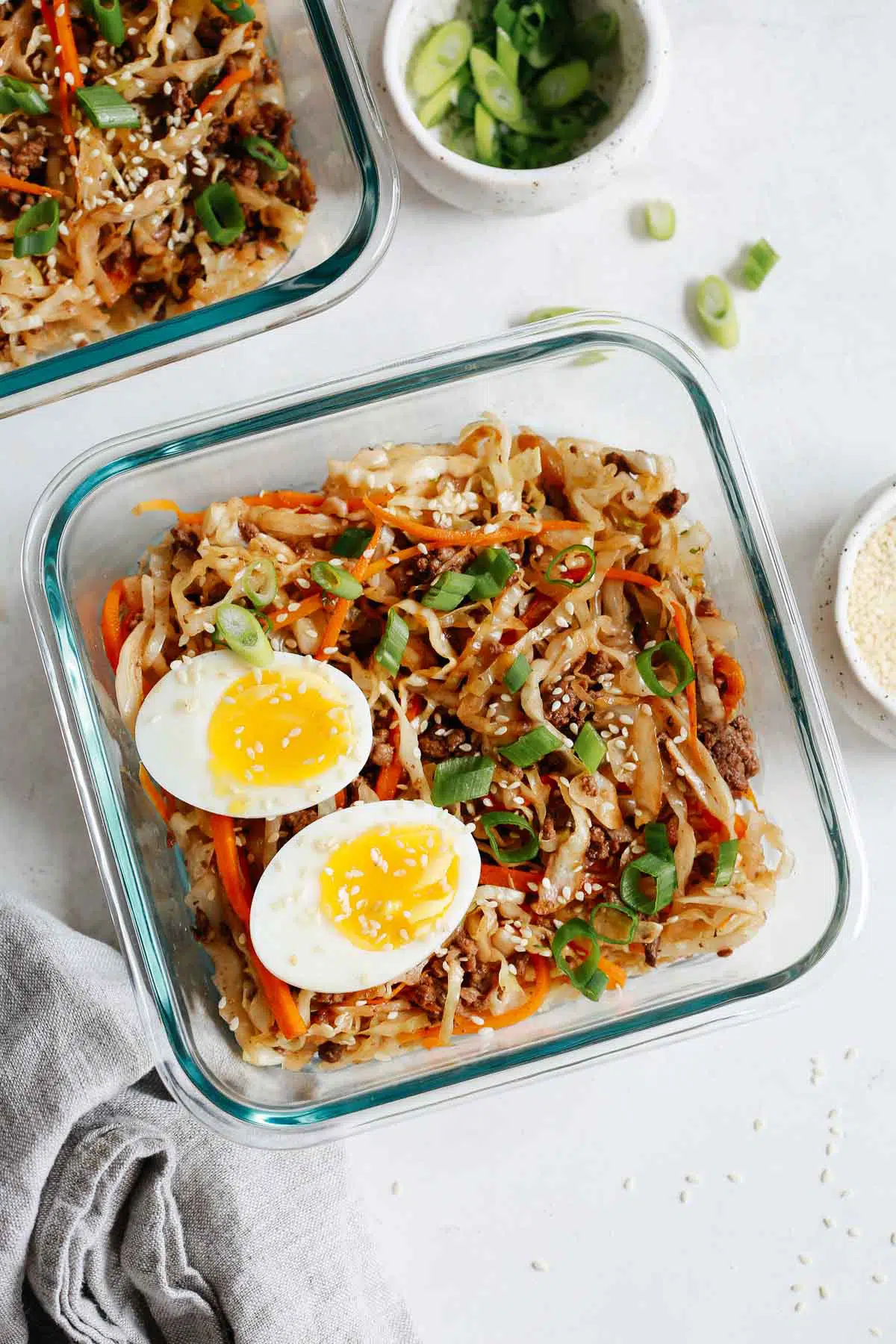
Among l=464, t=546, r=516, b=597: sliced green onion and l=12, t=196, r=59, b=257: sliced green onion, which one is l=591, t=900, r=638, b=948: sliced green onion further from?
l=12, t=196, r=59, b=257: sliced green onion

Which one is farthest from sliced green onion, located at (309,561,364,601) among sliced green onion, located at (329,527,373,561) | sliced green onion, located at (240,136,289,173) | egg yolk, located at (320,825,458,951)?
sliced green onion, located at (240,136,289,173)

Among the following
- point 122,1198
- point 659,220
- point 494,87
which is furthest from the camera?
point 659,220

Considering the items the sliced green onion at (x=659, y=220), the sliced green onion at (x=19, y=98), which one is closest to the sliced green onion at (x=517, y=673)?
the sliced green onion at (x=659, y=220)

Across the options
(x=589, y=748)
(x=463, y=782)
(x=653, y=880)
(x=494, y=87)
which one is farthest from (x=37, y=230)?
(x=653, y=880)

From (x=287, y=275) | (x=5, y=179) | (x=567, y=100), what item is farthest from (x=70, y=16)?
(x=567, y=100)

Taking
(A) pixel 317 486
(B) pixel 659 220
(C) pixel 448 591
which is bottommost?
(C) pixel 448 591

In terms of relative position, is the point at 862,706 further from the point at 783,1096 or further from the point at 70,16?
the point at 70,16

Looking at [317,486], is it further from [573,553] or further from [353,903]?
[353,903]

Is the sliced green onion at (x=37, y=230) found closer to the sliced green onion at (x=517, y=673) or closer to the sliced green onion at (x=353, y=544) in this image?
the sliced green onion at (x=353, y=544)
